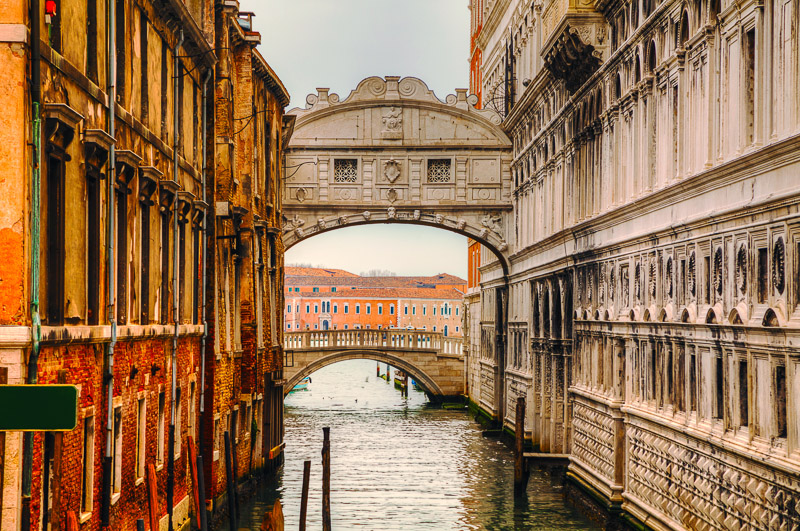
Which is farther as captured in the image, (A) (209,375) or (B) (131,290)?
(A) (209,375)

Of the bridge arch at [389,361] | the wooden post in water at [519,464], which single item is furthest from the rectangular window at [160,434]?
the bridge arch at [389,361]

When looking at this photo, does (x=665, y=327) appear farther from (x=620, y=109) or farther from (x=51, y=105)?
(x=51, y=105)

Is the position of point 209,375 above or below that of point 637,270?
below

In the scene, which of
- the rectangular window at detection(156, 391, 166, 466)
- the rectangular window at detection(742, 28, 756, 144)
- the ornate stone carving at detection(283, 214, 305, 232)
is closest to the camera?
the rectangular window at detection(742, 28, 756, 144)

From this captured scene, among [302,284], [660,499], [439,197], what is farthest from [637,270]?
[302,284]

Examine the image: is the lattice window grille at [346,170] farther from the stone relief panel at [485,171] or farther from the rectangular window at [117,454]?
the rectangular window at [117,454]

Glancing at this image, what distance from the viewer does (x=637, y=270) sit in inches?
570

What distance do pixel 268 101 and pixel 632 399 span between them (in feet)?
27.6

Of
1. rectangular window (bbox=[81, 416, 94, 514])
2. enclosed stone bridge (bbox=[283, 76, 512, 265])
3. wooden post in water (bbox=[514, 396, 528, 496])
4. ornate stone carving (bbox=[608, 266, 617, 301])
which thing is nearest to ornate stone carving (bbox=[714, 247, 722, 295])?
ornate stone carving (bbox=[608, 266, 617, 301])

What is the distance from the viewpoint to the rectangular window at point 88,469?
28.5ft

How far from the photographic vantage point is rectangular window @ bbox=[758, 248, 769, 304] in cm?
999

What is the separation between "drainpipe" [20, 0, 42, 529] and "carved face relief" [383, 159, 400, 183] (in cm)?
1819

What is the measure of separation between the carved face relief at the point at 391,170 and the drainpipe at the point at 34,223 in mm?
18194

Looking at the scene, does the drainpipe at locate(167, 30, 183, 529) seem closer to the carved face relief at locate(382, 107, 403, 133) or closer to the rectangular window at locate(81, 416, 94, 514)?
the rectangular window at locate(81, 416, 94, 514)
